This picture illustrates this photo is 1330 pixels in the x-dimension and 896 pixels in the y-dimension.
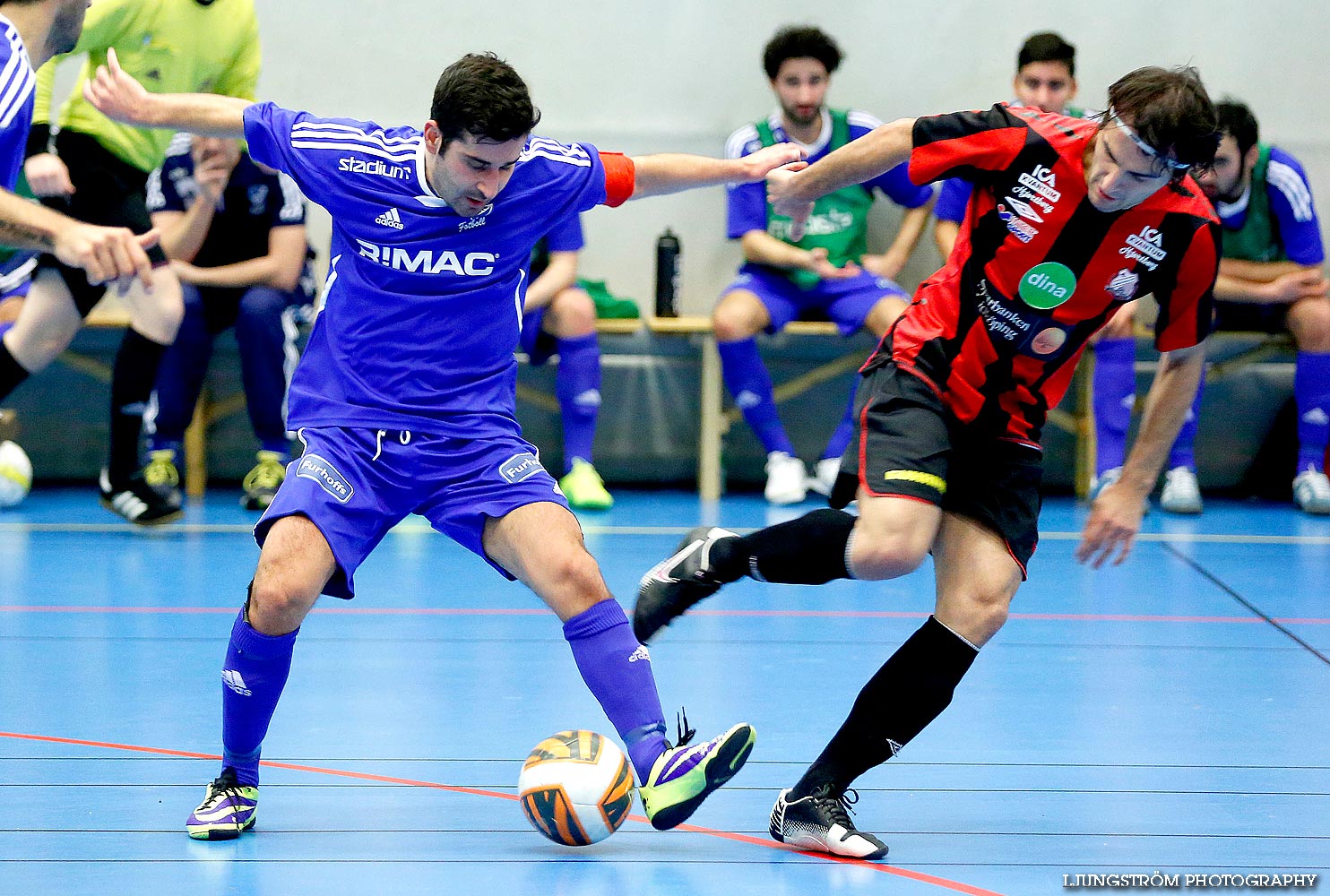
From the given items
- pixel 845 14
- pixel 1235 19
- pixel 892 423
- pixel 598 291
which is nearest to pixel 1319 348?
pixel 1235 19

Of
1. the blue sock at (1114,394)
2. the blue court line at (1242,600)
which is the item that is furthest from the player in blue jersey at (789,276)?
the blue court line at (1242,600)

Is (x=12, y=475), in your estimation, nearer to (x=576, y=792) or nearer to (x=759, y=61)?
(x=759, y=61)

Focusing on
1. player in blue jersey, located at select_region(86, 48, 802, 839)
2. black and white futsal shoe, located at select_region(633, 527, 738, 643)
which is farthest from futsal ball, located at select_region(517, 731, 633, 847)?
black and white futsal shoe, located at select_region(633, 527, 738, 643)

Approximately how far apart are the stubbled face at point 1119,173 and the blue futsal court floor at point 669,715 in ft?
4.07

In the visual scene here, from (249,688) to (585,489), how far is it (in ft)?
14.0

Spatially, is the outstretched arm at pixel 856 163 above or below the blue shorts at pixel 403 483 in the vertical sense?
above

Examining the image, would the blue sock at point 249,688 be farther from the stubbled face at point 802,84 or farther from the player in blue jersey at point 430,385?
the stubbled face at point 802,84

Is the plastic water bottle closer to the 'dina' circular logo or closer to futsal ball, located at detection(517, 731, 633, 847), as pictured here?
the 'dina' circular logo

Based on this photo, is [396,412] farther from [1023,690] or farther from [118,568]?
[118,568]

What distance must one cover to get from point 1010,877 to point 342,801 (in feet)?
4.41

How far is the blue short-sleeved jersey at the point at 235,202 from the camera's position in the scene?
6906 mm

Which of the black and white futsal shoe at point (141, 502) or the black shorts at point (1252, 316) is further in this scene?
the black shorts at point (1252, 316)

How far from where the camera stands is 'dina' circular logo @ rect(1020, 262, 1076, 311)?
3.10 meters

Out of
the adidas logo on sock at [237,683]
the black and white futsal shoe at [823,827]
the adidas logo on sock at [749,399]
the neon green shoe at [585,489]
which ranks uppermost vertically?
the adidas logo on sock at [237,683]
